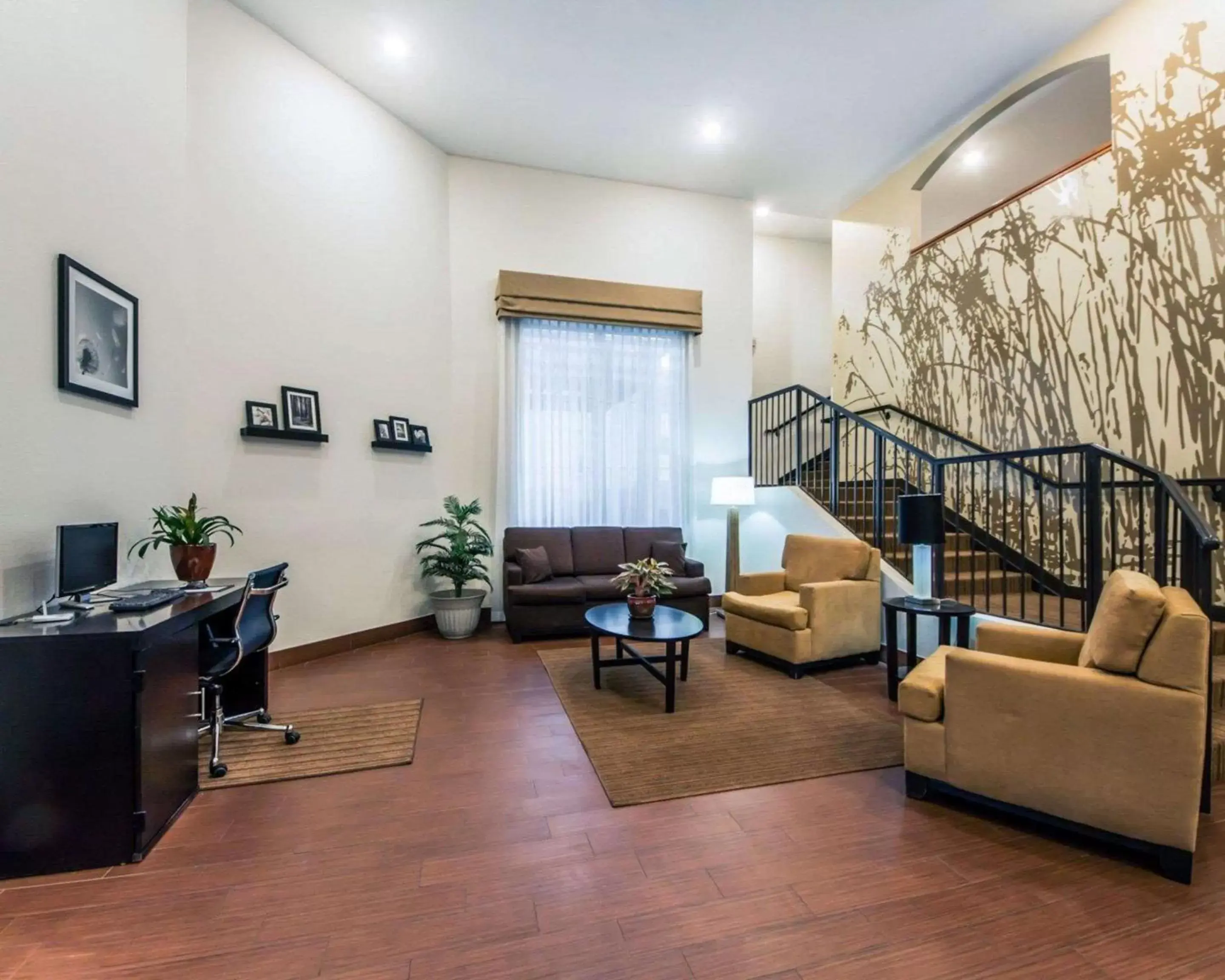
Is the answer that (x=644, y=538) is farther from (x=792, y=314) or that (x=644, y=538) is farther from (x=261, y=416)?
(x=792, y=314)

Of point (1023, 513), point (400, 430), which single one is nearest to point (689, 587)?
point (1023, 513)

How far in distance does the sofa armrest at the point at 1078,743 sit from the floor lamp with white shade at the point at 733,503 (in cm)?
302

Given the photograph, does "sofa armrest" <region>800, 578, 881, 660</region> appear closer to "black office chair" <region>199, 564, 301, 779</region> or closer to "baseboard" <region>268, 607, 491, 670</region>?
"baseboard" <region>268, 607, 491, 670</region>

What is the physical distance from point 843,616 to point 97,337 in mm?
4606

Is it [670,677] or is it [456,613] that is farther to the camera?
[456,613]

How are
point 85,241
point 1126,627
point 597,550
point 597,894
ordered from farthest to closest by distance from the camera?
point 597,550, point 85,241, point 1126,627, point 597,894

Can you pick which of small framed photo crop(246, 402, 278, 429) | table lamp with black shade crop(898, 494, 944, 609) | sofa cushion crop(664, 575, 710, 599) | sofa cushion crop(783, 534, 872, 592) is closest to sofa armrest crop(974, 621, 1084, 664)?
table lamp with black shade crop(898, 494, 944, 609)

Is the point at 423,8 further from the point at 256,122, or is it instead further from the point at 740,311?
the point at 740,311

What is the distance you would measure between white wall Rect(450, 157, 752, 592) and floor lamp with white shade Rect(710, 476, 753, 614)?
0.56 meters

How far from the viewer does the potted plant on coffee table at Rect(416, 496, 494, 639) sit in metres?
4.91

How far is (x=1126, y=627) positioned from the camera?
1.91 meters

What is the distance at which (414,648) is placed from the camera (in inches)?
181

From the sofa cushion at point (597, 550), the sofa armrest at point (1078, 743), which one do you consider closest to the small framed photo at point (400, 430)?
the sofa cushion at point (597, 550)

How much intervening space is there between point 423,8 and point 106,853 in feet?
16.2
